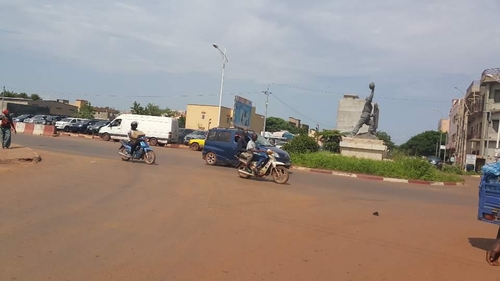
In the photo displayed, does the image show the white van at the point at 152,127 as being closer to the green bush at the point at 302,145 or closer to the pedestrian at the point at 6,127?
the green bush at the point at 302,145

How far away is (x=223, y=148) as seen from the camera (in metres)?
20.5

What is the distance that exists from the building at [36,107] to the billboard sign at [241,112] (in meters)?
38.0

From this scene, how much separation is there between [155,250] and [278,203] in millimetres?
5003

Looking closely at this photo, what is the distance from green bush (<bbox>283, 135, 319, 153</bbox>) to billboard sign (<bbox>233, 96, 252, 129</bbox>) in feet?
39.9

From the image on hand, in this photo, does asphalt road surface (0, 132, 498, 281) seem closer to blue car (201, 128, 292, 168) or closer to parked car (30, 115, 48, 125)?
blue car (201, 128, 292, 168)

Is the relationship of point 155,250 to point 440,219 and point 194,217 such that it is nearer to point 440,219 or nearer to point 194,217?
point 194,217

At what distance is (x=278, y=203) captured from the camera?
10547 mm

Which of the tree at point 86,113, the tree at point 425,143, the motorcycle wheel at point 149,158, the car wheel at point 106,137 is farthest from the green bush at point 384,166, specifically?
the tree at point 425,143

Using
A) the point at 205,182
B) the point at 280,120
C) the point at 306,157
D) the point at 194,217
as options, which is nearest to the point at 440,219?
the point at 194,217

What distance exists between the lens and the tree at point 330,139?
1231 inches

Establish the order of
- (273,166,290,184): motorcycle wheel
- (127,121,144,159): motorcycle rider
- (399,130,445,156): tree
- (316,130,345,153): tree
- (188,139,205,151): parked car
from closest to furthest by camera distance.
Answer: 1. (273,166,290,184): motorcycle wheel
2. (127,121,144,159): motorcycle rider
3. (316,130,345,153): tree
4. (188,139,205,151): parked car
5. (399,130,445,156): tree

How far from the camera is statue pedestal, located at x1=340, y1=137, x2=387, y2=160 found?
88.7 ft

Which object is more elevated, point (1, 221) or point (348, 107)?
point (348, 107)

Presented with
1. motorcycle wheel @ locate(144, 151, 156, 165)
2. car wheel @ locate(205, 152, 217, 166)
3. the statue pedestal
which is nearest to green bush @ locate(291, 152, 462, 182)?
the statue pedestal
